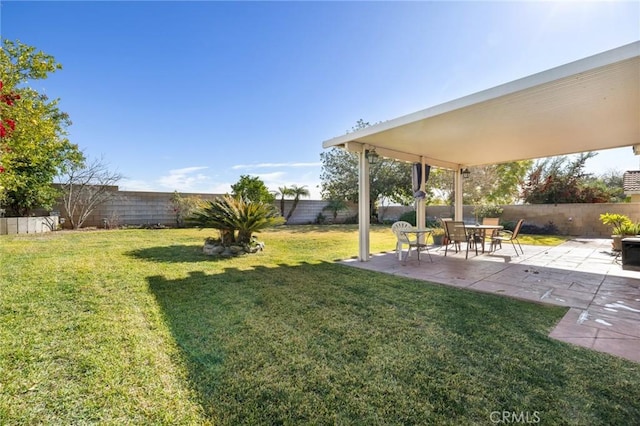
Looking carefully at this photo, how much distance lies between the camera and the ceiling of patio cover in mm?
3656

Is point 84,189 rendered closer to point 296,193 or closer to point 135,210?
point 135,210

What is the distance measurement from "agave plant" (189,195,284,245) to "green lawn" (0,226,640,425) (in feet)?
9.74

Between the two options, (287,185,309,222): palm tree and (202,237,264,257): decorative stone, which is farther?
(287,185,309,222): palm tree

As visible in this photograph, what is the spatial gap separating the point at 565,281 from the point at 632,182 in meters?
11.9

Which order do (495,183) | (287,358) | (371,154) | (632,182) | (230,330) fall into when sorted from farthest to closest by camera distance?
(495,183), (632,182), (371,154), (230,330), (287,358)

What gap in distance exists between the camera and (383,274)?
552cm

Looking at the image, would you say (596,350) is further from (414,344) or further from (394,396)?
(394,396)

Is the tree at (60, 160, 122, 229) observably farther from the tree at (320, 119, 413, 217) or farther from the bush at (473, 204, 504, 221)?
the bush at (473, 204, 504, 221)

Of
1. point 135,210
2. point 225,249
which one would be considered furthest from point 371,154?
point 135,210

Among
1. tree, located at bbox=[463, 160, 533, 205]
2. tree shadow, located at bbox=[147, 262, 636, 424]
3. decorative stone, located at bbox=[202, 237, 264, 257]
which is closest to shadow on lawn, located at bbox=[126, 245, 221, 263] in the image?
decorative stone, located at bbox=[202, 237, 264, 257]

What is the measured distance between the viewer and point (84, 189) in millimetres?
12359

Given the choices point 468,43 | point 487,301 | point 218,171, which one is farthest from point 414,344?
point 218,171

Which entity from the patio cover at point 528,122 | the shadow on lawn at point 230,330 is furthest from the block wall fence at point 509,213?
the shadow on lawn at point 230,330

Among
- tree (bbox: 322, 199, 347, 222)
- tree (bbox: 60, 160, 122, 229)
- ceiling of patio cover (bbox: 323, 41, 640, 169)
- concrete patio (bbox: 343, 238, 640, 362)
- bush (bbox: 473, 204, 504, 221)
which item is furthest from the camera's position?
tree (bbox: 322, 199, 347, 222)
